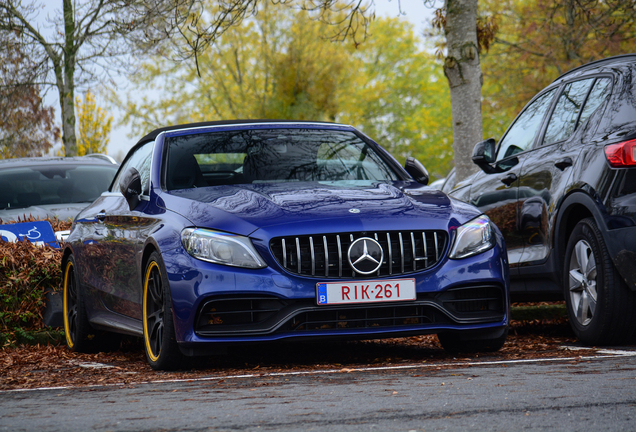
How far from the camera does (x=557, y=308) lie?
7859 mm

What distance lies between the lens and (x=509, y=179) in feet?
24.1

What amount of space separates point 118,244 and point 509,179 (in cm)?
311

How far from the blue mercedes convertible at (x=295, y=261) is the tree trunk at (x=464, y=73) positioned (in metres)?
5.57

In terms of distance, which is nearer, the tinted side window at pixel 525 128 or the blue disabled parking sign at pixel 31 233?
the tinted side window at pixel 525 128

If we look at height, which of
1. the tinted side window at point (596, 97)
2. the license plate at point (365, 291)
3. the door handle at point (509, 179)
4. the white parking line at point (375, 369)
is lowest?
the white parking line at point (375, 369)

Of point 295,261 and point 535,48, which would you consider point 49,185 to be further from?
point 535,48

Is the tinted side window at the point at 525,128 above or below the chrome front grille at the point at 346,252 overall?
above

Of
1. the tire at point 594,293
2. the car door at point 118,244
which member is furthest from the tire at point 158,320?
the tire at point 594,293

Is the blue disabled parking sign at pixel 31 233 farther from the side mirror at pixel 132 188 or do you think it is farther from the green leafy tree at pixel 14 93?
the green leafy tree at pixel 14 93

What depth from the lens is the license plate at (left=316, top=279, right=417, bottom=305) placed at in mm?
5180

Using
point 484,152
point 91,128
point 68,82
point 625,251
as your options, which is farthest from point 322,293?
point 91,128

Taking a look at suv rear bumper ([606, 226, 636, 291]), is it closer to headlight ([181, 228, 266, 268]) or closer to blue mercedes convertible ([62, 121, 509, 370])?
blue mercedes convertible ([62, 121, 509, 370])

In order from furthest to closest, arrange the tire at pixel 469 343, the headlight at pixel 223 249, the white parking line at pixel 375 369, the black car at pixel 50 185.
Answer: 1. the black car at pixel 50 185
2. the tire at pixel 469 343
3. the headlight at pixel 223 249
4. the white parking line at pixel 375 369

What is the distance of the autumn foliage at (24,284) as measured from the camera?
24.6 feet
